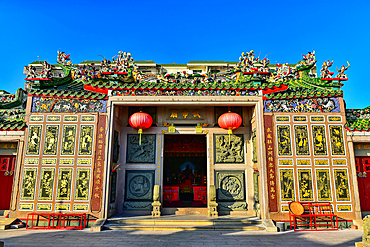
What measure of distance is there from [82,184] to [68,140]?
136 cm

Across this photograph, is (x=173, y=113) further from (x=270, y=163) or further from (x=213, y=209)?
(x=270, y=163)

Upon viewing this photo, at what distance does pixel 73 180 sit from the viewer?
7.21 metres

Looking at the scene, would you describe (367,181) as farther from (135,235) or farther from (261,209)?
(135,235)

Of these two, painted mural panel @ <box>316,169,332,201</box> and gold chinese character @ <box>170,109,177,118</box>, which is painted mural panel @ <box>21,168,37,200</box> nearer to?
gold chinese character @ <box>170,109,177,118</box>

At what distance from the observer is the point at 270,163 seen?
7305mm

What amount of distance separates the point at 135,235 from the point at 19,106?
19.5 feet

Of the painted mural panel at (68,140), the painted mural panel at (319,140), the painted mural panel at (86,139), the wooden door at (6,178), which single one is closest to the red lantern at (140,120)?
the painted mural panel at (86,139)

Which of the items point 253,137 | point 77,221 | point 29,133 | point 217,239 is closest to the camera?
point 217,239

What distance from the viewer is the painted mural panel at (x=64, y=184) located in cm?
712

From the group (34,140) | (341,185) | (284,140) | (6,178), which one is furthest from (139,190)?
(341,185)

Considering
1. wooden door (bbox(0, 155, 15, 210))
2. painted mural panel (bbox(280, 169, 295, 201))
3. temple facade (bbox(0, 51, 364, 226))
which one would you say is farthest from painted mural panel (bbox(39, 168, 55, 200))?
painted mural panel (bbox(280, 169, 295, 201))

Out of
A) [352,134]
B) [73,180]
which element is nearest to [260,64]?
[352,134]

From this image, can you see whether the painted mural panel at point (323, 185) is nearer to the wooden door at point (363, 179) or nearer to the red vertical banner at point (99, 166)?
the wooden door at point (363, 179)

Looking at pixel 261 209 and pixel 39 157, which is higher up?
pixel 39 157
